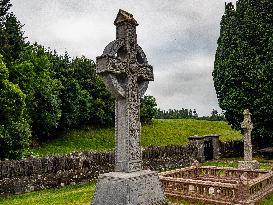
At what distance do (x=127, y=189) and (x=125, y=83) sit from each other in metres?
2.71

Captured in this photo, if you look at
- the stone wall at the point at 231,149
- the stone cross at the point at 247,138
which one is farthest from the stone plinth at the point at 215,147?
the stone cross at the point at 247,138

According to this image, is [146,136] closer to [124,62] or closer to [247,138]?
[247,138]

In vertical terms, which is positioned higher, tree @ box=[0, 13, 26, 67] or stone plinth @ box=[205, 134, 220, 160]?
tree @ box=[0, 13, 26, 67]

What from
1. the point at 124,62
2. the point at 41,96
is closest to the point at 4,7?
the point at 41,96

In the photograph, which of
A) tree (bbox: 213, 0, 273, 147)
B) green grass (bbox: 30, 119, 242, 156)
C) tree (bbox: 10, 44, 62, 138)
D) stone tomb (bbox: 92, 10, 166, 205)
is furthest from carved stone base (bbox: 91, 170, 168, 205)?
tree (bbox: 10, 44, 62, 138)

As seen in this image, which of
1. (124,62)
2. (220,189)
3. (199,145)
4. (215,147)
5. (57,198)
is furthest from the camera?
(215,147)

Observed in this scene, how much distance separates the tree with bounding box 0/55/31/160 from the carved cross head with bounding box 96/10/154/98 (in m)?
15.8

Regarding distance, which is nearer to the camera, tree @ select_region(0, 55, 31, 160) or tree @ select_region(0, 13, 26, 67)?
tree @ select_region(0, 55, 31, 160)

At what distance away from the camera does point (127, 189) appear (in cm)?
838

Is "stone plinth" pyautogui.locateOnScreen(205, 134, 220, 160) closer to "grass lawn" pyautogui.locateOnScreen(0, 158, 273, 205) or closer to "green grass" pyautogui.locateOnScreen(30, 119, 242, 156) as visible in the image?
"green grass" pyautogui.locateOnScreen(30, 119, 242, 156)

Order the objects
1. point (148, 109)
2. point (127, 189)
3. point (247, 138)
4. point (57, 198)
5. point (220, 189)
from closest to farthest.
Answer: point (127, 189), point (220, 189), point (57, 198), point (247, 138), point (148, 109)

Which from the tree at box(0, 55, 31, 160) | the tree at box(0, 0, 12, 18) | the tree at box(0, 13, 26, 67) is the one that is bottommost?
the tree at box(0, 55, 31, 160)

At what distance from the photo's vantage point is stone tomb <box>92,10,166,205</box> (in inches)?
337

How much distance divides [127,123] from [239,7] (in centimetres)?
2624
